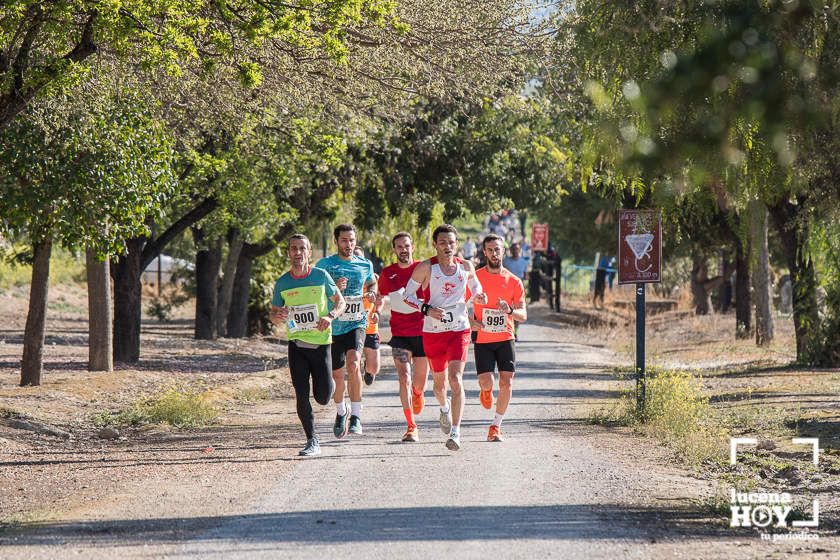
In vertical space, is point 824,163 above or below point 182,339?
above

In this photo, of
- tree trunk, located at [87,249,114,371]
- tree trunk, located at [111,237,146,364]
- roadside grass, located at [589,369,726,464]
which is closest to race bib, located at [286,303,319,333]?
roadside grass, located at [589,369,726,464]

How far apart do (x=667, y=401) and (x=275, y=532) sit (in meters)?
7.48

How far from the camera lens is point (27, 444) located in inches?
558

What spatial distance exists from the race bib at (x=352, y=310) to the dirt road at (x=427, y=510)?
4.10 feet

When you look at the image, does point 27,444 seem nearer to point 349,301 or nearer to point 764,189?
point 349,301

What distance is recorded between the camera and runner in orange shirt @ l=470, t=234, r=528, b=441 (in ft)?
43.0

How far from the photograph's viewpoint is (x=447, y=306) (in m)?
12.6

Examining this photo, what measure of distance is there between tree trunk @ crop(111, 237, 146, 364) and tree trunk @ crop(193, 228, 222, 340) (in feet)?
24.6

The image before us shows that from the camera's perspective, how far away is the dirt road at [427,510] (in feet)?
26.9

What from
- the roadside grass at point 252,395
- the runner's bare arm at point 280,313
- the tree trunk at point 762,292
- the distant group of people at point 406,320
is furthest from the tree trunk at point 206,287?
the runner's bare arm at point 280,313

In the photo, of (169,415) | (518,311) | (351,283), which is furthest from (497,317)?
(169,415)

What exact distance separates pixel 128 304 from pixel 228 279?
904 cm

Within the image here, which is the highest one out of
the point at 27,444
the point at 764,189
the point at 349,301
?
the point at 764,189

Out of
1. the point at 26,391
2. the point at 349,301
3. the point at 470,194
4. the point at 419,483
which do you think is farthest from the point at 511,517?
the point at 470,194
